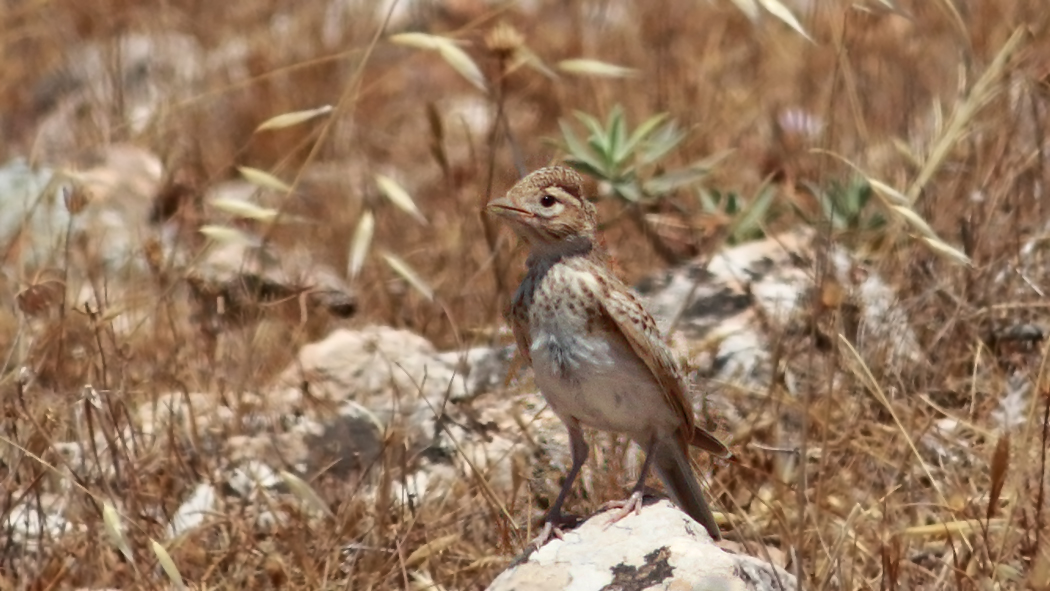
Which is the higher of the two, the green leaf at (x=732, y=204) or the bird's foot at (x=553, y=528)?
the bird's foot at (x=553, y=528)

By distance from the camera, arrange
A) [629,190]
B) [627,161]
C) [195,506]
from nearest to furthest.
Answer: [195,506], [629,190], [627,161]

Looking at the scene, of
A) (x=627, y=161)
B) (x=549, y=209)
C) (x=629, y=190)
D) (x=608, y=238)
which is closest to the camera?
(x=549, y=209)

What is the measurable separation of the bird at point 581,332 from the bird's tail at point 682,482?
11cm

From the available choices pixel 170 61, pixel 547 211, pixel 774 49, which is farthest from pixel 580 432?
pixel 170 61

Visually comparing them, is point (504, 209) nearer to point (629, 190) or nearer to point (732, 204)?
point (629, 190)

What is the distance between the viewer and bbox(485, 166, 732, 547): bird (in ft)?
9.56

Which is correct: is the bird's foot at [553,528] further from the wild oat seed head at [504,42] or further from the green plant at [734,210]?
the green plant at [734,210]

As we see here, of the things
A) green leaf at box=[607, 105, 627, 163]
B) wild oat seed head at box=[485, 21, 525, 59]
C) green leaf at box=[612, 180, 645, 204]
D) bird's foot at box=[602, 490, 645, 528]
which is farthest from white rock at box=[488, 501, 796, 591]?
green leaf at box=[607, 105, 627, 163]

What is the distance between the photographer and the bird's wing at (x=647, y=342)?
2.97 m

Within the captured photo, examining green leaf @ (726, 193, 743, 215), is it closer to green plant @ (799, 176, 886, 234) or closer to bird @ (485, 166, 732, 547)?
green plant @ (799, 176, 886, 234)

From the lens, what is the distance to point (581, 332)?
2.96 m

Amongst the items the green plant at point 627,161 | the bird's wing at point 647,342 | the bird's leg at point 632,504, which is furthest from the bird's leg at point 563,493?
the green plant at point 627,161

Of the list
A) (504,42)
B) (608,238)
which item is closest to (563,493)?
(504,42)

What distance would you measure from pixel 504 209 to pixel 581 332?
313 millimetres
